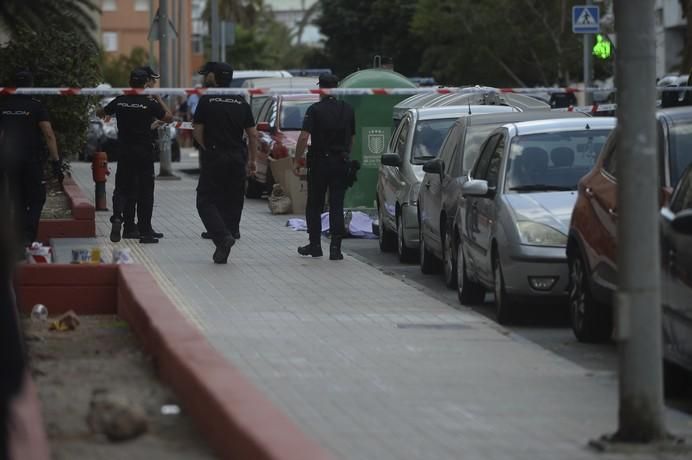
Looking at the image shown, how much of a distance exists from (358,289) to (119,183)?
451 centimetres

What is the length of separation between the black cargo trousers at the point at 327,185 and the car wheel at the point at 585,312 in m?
5.20

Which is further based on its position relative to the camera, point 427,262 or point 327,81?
point 327,81

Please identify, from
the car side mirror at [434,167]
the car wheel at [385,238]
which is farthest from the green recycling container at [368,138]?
the car side mirror at [434,167]

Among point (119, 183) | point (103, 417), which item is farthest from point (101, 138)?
point (103, 417)

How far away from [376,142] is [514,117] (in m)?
6.49

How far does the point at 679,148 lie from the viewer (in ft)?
36.4

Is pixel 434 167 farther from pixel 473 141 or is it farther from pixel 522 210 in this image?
pixel 522 210

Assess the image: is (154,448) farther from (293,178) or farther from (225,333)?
(293,178)

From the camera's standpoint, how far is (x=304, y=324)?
12.0 metres

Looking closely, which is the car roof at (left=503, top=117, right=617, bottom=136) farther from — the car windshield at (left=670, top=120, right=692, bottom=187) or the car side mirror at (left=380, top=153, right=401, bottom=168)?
the car side mirror at (left=380, top=153, right=401, bottom=168)

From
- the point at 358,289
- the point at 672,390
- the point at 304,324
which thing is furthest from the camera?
the point at 358,289

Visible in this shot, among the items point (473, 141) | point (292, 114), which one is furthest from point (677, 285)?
point (292, 114)

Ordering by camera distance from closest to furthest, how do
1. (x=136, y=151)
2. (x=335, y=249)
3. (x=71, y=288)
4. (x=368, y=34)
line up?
(x=71, y=288)
(x=335, y=249)
(x=136, y=151)
(x=368, y=34)

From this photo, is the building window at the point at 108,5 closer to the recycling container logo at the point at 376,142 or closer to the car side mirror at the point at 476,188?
the car side mirror at the point at 476,188
